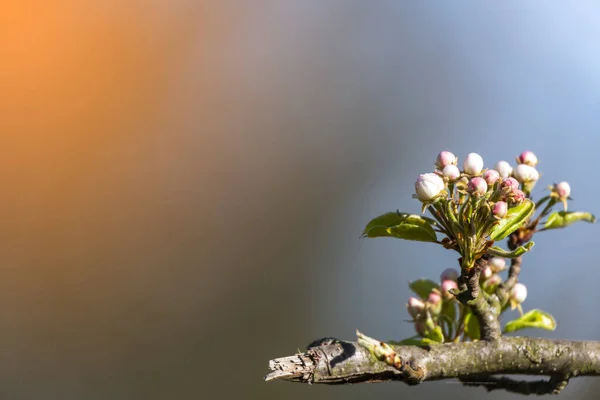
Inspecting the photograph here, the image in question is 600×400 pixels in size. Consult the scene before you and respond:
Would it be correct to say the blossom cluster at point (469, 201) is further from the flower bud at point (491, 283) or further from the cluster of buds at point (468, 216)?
the flower bud at point (491, 283)

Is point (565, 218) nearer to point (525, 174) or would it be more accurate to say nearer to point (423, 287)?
point (525, 174)

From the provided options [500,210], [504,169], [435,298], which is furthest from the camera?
[435,298]

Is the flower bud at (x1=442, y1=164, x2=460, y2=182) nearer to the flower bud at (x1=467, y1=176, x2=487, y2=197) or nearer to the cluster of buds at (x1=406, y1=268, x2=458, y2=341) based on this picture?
the flower bud at (x1=467, y1=176, x2=487, y2=197)

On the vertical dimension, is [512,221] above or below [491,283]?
above

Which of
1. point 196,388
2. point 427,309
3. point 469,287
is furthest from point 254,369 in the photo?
point 469,287

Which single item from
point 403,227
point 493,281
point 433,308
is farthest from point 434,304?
point 403,227
